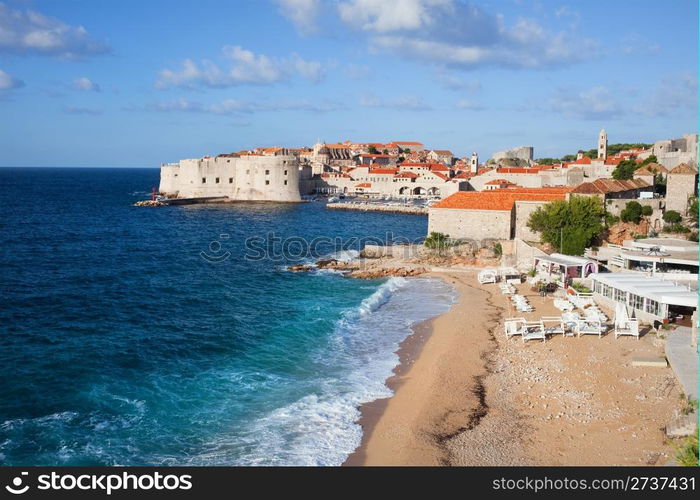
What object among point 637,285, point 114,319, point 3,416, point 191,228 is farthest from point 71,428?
point 191,228

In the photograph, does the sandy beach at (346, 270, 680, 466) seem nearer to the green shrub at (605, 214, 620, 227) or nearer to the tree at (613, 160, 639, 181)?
the green shrub at (605, 214, 620, 227)

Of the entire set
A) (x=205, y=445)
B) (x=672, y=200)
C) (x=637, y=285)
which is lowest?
(x=205, y=445)

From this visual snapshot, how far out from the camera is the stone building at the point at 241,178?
6594 cm

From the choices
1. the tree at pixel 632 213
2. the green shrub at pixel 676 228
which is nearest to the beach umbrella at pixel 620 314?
the green shrub at pixel 676 228

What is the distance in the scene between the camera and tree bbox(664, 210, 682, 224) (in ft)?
87.0

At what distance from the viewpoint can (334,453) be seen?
397 inches

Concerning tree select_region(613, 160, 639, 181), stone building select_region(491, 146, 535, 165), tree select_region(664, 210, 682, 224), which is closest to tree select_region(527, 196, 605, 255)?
tree select_region(664, 210, 682, 224)

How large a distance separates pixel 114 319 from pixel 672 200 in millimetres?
24314

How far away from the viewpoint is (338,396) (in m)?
12.6

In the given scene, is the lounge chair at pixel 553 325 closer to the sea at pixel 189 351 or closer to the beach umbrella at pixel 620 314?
the beach umbrella at pixel 620 314

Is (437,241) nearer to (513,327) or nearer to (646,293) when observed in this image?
(513,327)

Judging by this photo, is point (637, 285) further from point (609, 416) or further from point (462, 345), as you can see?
point (609, 416)

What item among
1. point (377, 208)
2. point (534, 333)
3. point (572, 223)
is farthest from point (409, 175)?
point (534, 333)
